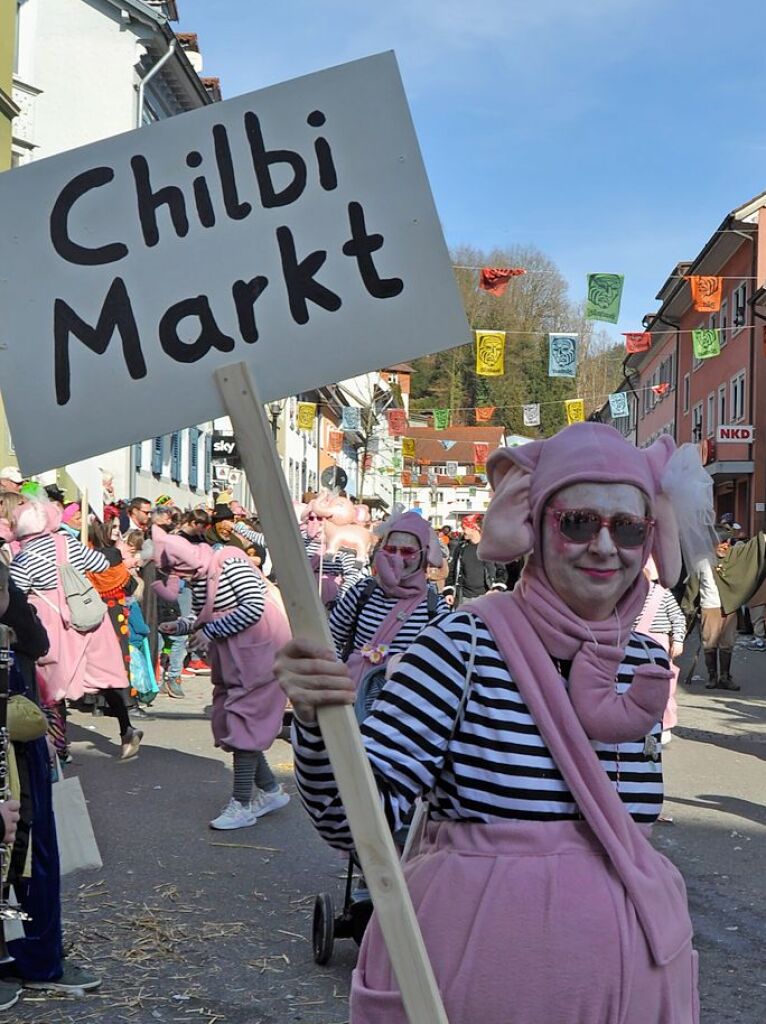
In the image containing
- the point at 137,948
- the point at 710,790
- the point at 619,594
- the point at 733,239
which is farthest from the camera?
the point at 733,239

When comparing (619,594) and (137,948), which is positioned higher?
(619,594)

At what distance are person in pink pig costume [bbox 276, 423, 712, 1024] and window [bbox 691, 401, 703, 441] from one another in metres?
41.7

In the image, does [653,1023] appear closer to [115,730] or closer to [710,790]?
[710,790]

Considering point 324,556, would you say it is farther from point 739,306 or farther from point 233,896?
point 739,306

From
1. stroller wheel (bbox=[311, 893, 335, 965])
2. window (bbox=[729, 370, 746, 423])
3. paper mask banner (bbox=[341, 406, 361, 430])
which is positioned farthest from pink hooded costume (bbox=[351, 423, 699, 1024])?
paper mask banner (bbox=[341, 406, 361, 430])

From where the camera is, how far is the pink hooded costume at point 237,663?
7.86 metres

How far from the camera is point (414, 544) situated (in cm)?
668

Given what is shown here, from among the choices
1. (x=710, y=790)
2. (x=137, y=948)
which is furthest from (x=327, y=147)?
(x=710, y=790)

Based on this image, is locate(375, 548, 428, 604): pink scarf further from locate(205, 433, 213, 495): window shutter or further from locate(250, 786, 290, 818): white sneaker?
locate(205, 433, 213, 495): window shutter

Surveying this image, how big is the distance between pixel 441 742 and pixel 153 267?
98 centimetres

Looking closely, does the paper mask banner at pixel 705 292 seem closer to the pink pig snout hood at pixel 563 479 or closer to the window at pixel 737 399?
the window at pixel 737 399

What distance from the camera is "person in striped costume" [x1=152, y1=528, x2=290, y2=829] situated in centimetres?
786

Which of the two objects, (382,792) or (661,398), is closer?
(382,792)

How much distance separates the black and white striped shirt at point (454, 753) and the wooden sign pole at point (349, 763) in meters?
0.20
